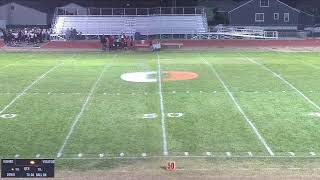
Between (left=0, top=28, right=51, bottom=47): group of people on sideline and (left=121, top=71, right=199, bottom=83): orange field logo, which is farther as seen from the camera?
(left=0, top=28, right=51, bottom=47): group of people on sideline

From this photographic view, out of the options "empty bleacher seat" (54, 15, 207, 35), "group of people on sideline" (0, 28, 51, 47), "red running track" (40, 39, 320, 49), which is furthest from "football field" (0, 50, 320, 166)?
"empty bleacher seat" (54, 15, 207, 35)

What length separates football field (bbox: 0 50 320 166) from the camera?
12273 millimetres

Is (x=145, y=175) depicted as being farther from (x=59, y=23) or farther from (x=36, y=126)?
(x=59, y=23)

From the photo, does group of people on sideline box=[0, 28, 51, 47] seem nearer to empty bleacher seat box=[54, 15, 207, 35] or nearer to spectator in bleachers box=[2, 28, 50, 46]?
spectator in bleachers box=[2, 28, 50, 46]

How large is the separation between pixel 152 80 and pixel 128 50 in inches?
641

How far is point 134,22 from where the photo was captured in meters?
54.6

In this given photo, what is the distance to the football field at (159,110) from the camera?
12273mm

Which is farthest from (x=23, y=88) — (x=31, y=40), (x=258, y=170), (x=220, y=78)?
(x=31, y=40)

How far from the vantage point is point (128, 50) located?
38.5 m

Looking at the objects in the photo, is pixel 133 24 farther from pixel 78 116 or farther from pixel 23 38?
pixel 78 116

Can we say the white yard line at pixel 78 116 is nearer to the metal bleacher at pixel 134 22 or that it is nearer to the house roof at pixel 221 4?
the metal bleacher at pixel 134 22

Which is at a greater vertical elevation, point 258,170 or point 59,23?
point 59,23

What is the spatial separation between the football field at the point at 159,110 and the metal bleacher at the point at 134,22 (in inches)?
997

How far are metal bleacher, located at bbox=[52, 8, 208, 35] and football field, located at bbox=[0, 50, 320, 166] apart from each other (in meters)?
25.3
